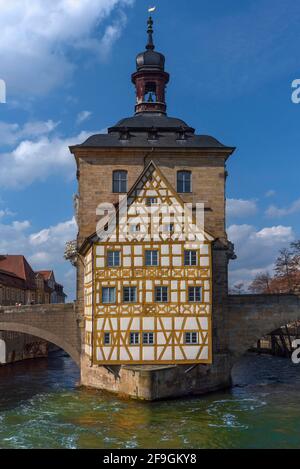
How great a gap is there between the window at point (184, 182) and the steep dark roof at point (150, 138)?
1.53 metres

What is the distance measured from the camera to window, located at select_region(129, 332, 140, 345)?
26469 mm

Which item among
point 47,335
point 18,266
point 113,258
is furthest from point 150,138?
point 18,266

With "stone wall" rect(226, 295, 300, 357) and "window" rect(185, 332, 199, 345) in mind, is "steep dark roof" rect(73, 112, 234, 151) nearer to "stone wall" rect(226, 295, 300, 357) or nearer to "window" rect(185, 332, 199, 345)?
A: "stone wall" rect(226, 295, 300, 357)

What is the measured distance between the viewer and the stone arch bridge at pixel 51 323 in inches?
1223

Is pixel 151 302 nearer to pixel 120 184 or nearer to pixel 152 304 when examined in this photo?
pixel 152 304

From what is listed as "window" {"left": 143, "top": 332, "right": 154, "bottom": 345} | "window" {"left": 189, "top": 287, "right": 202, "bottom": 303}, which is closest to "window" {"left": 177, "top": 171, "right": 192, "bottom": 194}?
"window" {"left": 189, "top": 287, "right": 202, "bottom": 303}

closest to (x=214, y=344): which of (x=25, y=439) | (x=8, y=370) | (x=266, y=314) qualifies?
(x=266, y=314)

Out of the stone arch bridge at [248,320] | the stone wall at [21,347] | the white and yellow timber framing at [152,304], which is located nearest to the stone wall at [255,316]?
the stone arch bridge at [248,320]

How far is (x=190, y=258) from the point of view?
2692cm

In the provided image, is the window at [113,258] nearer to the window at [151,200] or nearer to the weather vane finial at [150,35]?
the window at [151,200]

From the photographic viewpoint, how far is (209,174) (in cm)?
3127

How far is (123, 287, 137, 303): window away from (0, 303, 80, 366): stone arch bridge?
216 inches

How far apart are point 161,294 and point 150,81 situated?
1526 centimetres
